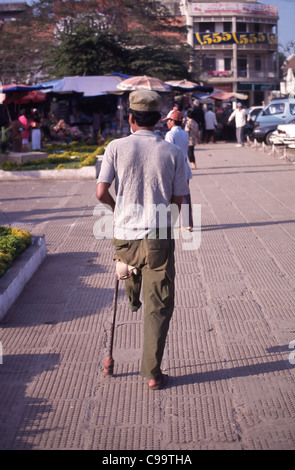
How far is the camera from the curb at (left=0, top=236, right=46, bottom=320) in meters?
5.63

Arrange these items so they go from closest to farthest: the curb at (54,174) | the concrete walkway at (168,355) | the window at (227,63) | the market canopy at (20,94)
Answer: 1. the concrete walkway at (168,355)
2. the curb at (54,174)
3. the market canopy at (20,94)
4. the window at (227,63)

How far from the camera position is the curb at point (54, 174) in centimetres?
1611

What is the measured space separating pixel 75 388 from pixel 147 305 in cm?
72

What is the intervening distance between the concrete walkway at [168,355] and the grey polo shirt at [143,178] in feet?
3.50

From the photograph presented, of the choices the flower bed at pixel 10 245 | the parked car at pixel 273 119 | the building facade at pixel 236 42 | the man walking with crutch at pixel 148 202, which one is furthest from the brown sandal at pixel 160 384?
the building facade at pixel 236 42

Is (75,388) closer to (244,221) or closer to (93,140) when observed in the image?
(244,221)

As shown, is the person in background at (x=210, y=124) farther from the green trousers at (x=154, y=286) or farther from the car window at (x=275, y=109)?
the green trousers at (x=154, y=286)

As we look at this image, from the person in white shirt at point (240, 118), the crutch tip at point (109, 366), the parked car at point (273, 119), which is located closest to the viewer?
the crutch tip at point (109, 366)

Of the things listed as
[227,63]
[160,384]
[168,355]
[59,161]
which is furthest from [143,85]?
[227,63]

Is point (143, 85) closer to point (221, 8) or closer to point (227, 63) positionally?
point (221, 8)

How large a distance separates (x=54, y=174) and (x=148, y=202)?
12.5 m

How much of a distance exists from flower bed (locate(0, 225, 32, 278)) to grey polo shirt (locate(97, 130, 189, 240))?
238 centimetres

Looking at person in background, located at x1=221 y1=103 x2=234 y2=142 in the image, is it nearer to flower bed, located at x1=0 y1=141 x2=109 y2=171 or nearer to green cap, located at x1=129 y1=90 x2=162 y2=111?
flower bed, located at x1=0 y1=141 x2=109 y2=171

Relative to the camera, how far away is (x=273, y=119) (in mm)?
25984
